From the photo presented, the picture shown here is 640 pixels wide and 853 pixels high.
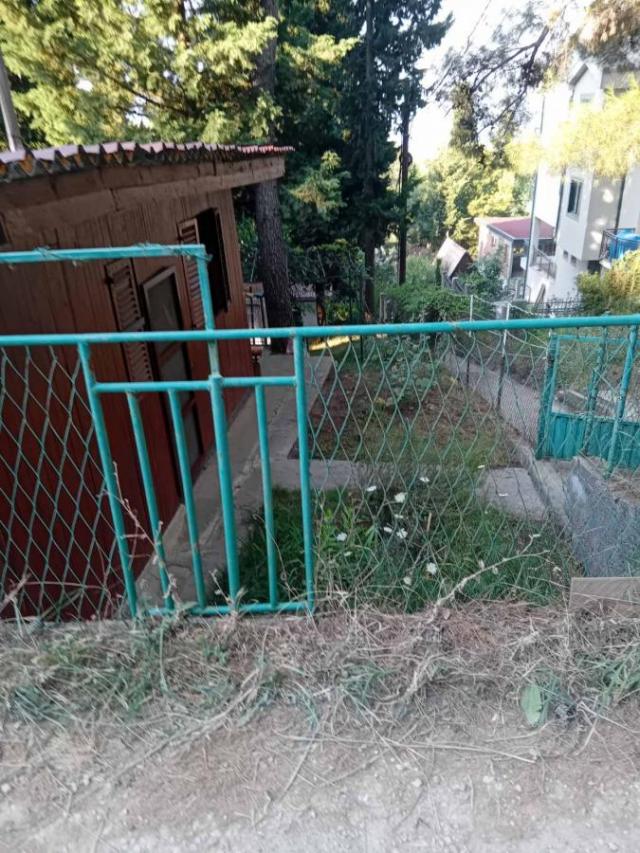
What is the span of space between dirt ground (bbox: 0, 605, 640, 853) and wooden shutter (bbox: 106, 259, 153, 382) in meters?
2.75

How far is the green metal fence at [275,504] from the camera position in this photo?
1.96m

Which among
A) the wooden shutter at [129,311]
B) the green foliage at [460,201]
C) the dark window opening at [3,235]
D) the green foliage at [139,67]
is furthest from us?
the green foliage at [460,201]

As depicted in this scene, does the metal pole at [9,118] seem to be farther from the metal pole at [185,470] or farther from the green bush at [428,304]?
the green bush at [428,304]

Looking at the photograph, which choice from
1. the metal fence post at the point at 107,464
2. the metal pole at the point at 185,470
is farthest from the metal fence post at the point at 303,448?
the metal fence post at the point at 107,464

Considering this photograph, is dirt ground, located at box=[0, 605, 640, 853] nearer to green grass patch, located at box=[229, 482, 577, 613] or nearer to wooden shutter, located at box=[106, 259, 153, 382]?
green grass patch, located at box=[229, 482, 577, 613]

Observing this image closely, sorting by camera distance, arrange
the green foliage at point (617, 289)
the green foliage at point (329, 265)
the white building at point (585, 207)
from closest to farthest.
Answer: the green foliage at point (617, 289) → the green foliage at point (329, 265) → the white building at point (585, 207)

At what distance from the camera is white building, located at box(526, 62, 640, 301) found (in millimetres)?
14766

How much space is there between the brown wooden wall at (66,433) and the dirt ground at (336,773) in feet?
2.13

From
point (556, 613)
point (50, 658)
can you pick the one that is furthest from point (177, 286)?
point (556, 613)

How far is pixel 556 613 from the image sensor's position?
2.23 metres

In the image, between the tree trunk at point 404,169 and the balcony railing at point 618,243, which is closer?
the tree trunk at point 404,169

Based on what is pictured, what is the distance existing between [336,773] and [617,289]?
1352 centimetres

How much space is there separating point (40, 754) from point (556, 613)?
72.8 inches

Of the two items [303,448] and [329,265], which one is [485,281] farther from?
[303,448]
